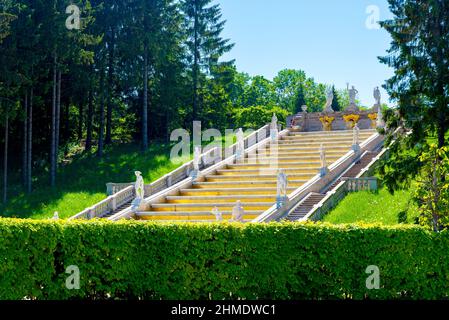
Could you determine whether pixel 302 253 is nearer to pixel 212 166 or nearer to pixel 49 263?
pixel 49 263

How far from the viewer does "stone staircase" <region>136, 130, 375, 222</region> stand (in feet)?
87.2

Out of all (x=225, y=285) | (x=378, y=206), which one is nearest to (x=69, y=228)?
(x=225, y=285)

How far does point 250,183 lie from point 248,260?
1394 cm

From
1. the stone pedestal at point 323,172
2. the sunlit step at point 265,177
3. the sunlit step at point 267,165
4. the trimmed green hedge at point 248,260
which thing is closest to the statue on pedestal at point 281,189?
the stone pedestal at point 323,172

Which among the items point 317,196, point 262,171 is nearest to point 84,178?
point 262,171

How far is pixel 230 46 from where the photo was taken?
5059 cm

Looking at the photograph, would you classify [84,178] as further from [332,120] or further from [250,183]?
[332,120]

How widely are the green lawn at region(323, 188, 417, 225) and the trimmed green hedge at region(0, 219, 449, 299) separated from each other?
6847 millimetres

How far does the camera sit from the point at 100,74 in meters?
42.2

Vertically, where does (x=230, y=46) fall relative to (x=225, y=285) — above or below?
above

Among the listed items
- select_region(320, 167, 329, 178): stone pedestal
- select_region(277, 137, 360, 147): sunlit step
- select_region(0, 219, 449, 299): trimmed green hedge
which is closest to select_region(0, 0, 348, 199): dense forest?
select_region(277, 137, 360, 147): sunlit step

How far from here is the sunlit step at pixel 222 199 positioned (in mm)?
27547

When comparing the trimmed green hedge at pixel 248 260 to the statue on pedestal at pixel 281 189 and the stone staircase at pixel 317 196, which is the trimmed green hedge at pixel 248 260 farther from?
the statue on pedestal at pixel 281 189
